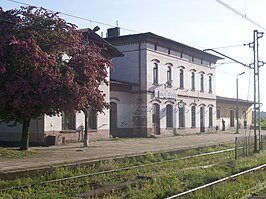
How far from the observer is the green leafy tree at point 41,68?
1902 centimetres

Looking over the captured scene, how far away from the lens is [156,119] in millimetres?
40188

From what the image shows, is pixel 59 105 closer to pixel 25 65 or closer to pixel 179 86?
pixel 25 65

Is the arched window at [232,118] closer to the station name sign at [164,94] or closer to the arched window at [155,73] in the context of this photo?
the station name sign at [164,94]

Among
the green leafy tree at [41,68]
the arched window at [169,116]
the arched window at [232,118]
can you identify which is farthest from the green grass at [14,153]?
the arched window at [232,118]

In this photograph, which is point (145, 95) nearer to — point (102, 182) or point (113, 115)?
point (113, 115)

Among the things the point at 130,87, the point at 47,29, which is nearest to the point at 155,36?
the point at 130,87

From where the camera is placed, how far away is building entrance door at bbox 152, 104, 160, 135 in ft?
131

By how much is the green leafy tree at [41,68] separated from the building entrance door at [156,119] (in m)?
17.6

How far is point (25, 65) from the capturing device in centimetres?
1916

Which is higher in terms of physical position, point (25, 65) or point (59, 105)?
point (25, 65)

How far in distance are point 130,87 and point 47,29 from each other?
17639 millimetres

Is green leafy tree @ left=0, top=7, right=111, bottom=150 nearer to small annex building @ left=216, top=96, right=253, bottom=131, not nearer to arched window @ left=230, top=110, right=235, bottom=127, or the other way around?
small annex building @ left=216, top=96, right=253, bottom=131

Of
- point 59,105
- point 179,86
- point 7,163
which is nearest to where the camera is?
point 7,163

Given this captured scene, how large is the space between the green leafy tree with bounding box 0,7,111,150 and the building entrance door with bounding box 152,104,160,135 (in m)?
17.6
